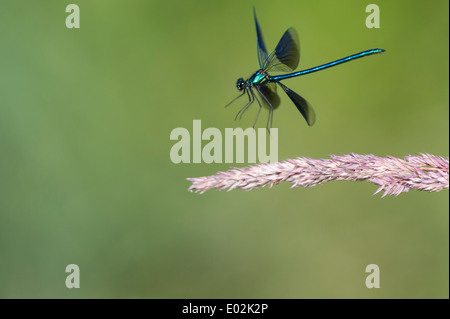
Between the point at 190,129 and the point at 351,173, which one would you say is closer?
the point at 351,173

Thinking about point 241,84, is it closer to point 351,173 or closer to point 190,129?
point 190,129

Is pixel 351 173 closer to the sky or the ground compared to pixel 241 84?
closer to the ground

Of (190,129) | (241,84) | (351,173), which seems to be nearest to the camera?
(351,173)

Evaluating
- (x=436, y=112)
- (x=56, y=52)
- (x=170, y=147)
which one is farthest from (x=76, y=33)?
(x=436, y=112)

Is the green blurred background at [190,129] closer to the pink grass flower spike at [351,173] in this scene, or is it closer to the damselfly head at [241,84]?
the damselfly head at [241,84]

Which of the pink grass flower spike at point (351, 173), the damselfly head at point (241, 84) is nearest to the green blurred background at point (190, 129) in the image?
the damselfly head at point (241, 84)

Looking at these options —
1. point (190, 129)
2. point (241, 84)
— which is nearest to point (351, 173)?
point (241, 84)

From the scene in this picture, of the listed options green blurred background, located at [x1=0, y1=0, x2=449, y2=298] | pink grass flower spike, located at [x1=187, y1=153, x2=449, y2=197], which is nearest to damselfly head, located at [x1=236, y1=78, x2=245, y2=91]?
green blurred background, located at [x1=0, y1=0, x2=449, y2=298]

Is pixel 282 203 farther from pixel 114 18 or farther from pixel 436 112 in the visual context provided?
pixel 114 18
